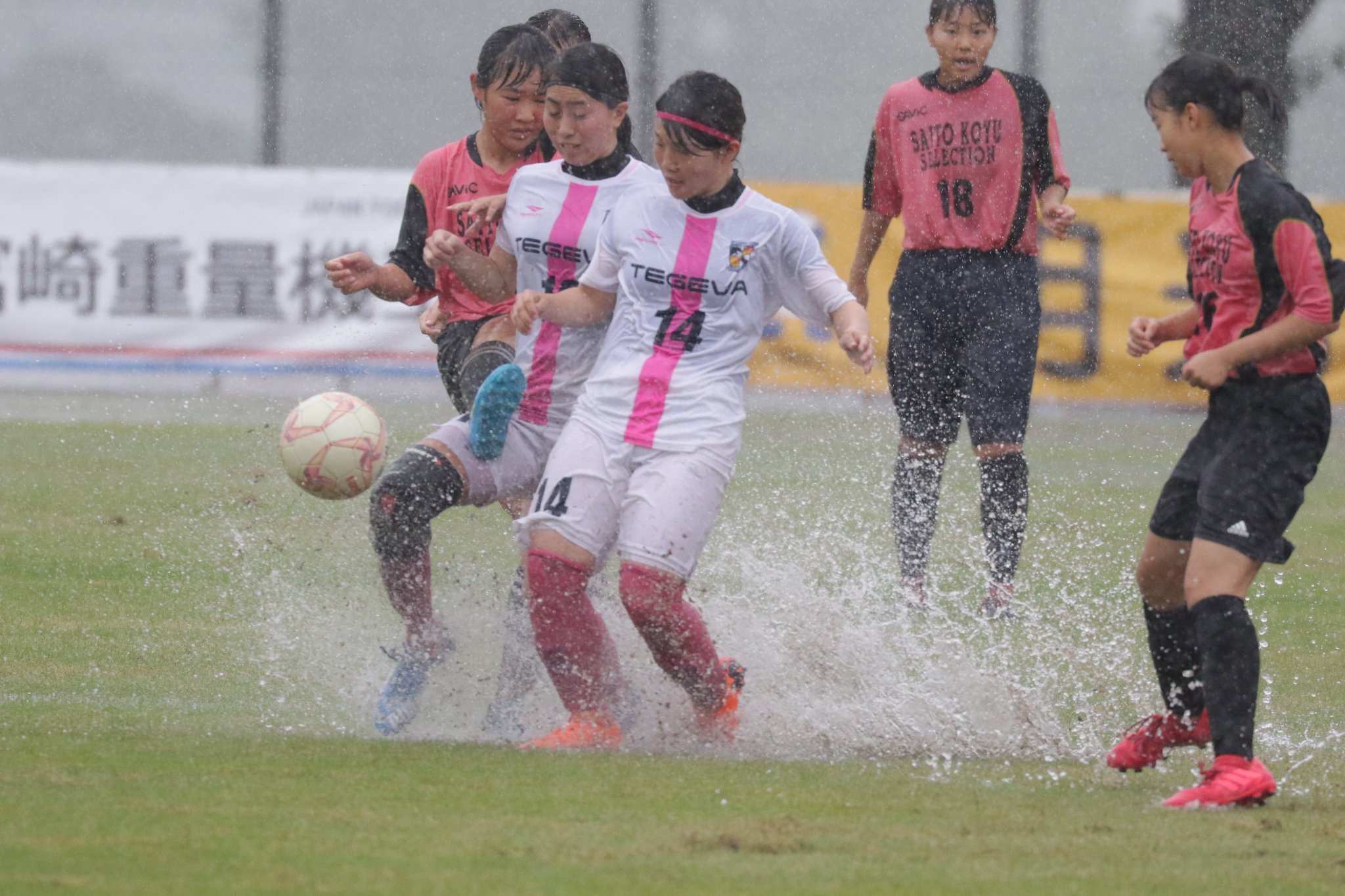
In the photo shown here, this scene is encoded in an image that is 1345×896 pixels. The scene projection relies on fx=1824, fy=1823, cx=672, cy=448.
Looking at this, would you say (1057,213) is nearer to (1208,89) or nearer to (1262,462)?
(1208,89)

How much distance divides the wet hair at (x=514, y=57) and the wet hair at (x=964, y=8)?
192cm

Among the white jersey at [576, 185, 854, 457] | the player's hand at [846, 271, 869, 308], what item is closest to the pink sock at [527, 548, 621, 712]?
the white jersey at [576, 185, 854, 457]

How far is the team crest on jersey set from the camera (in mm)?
4824

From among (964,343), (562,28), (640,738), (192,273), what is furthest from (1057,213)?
(192,273)

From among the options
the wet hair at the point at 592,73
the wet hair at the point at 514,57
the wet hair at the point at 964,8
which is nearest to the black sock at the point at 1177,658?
the wet hair at the point at 592,73

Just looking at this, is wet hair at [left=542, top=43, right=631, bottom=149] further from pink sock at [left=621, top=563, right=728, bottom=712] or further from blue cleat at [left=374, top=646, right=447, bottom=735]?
blue cleat at [left=374, top=646, right=447, bottom=735]

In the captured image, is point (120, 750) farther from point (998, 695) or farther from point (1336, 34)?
point (1336, 34)

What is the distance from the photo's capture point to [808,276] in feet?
16.0

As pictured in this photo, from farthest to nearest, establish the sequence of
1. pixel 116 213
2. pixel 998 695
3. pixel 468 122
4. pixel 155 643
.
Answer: pixel 468 122 → pixel 116 213 → pixel 155 643 → pixel 998 695

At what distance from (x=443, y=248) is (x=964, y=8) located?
2641mm

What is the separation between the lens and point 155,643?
19.6 ft

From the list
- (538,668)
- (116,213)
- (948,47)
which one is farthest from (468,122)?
(538,668)

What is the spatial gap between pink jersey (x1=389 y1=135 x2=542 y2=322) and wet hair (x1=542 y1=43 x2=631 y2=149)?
2.01ft

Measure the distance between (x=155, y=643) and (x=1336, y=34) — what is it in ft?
51.0
